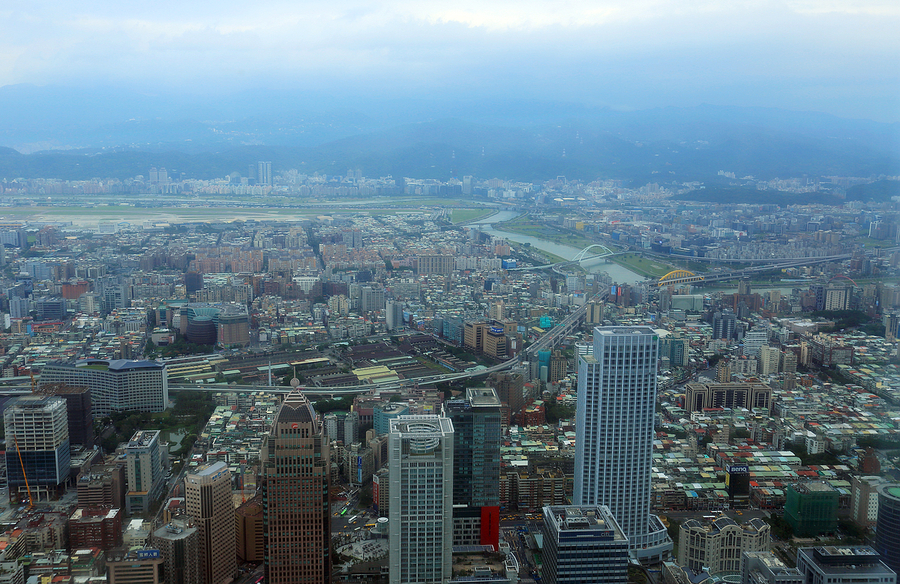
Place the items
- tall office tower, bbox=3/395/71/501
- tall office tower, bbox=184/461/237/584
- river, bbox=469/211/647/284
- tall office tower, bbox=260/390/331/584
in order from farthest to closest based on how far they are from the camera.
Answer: river, bbox=469/211/647/284 → tall office tower, bbox=3/395/71/501 → tall office tower, bbox=184/461/237/584 → tall office tower, bbox=260/390/331/584

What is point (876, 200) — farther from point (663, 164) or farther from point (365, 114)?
point (365, 114)

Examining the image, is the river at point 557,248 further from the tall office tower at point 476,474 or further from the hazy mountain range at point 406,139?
the tall office tower at point 476,474

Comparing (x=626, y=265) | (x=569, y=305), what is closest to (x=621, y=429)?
(x=569, y=305)

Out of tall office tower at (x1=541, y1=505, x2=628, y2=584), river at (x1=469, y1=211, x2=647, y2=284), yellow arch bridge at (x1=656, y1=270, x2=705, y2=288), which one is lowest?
tall office tower at (x1=541, y1=505, x2=628, y2=584)

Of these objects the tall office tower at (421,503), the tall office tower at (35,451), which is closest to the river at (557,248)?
the tall office tower at (35,451)

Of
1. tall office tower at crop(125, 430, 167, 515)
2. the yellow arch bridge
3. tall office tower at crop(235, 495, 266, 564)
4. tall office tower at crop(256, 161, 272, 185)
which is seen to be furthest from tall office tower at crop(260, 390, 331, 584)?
tall office tower at crop(256, 161, 272, 185)

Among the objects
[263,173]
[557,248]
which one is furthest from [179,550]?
[263,173]

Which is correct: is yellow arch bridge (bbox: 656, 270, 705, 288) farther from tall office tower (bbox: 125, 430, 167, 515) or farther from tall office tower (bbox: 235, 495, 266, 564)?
tall office tower (bbox: 235, 495, 266, 564)
